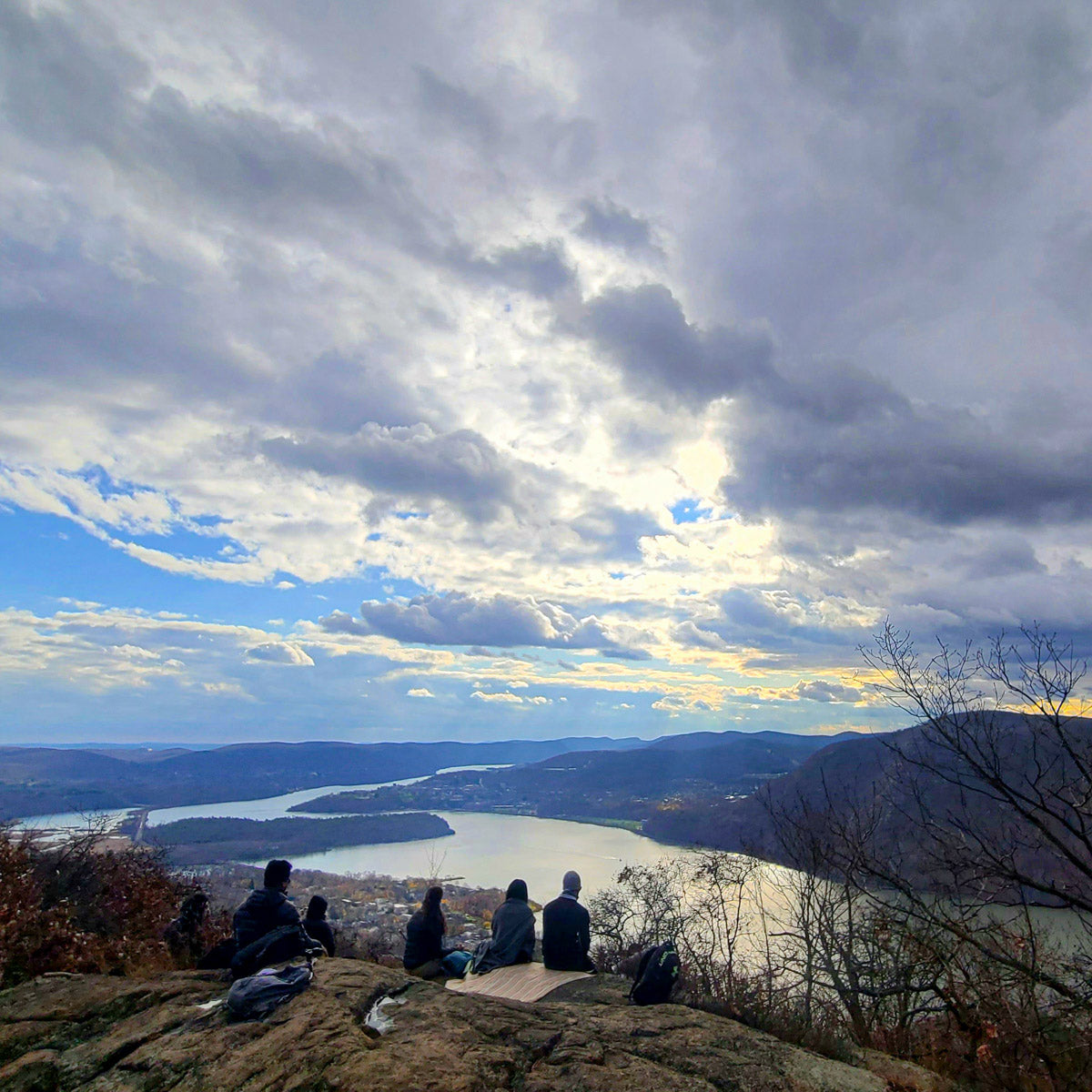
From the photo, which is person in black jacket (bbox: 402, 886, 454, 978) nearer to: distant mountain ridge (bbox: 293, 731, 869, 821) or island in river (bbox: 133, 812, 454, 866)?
island in river (bbox: 133, 812, 454, 866)

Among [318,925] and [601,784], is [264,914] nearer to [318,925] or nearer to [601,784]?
[318,925]

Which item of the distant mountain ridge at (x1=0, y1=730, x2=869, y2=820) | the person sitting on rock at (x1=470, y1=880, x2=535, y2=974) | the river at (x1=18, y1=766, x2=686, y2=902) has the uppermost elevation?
the person sitting on rock at (x1=470, y1=880, x2=535, y2=974)

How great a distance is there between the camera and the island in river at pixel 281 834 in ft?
181

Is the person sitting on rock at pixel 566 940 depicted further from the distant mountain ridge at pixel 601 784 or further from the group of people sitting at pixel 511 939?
the distant mountain ridge at pixel 601 784

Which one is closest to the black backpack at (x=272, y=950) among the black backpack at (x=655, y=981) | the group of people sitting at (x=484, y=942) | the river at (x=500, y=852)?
the group of people sitting at (x=484, y=942)

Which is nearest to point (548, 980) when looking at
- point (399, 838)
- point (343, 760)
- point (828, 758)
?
point (399, 838)

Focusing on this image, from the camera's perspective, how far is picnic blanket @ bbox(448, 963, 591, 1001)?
25.8 feet

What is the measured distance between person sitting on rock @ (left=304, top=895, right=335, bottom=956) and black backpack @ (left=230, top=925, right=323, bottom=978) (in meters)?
1.68

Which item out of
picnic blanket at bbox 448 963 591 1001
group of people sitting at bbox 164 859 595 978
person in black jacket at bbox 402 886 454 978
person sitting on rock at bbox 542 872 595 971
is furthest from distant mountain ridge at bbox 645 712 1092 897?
person in black jacket at bbox 402 886 454 978

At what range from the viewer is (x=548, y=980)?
8.22 metres

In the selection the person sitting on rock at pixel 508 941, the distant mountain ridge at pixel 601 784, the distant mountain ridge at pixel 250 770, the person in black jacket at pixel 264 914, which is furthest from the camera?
the distant mountain ridge at pixel 601 784

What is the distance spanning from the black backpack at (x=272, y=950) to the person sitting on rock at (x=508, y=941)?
2.72m

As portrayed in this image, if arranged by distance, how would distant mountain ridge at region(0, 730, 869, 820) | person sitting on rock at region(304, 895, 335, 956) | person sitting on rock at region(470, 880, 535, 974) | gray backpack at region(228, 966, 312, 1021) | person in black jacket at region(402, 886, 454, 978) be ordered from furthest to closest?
distant mountain ridge at region(0, 730, 869, 820), person in black jacket at region(402, 886, 454, 978), person sitting on rock at region(470, 880, 535, 974), person sitting on rock at region(304, 895, 335, 956), gray backpack at region(228, 966, 312, 1021)

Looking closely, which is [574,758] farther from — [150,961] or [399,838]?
[150,961]
